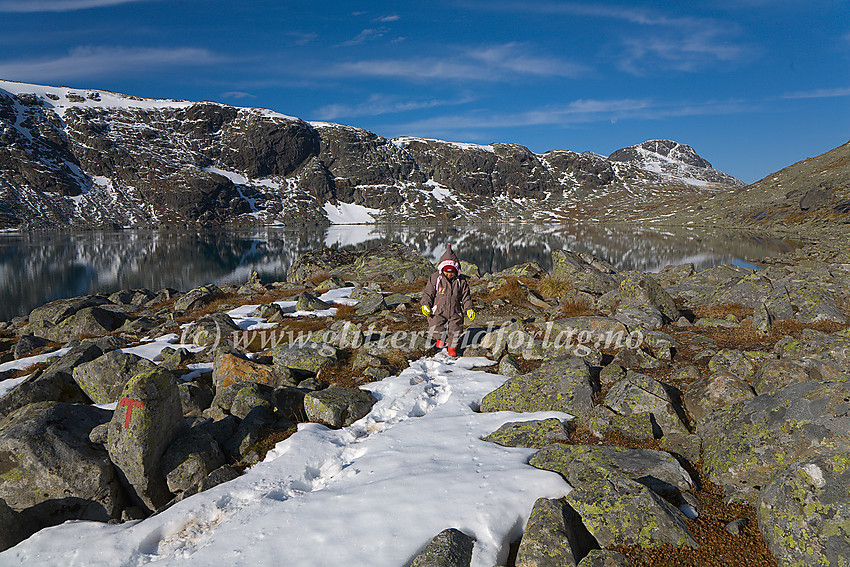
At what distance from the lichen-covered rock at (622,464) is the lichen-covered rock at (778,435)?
583 mm

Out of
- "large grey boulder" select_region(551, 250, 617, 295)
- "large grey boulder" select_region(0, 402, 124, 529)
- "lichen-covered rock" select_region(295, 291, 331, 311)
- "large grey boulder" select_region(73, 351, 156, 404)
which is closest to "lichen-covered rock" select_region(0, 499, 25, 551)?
"large grey boulder" select_region(0, 402, 124, 529)

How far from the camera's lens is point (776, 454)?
5.62m

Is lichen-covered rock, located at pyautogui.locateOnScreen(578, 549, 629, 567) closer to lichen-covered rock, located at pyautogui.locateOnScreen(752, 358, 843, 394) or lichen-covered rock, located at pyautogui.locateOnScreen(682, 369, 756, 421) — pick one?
lichen-covered rock, located at pyautogui.locateOnScreen(682, 369, 756, 421)

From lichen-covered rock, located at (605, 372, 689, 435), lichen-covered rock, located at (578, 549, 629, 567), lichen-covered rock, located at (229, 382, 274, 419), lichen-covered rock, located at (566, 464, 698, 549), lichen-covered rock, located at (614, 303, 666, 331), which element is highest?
lichen-covered rock, located at (614, 303, 666, 331)

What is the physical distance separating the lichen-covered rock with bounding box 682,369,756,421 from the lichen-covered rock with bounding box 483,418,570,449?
8.30 feet

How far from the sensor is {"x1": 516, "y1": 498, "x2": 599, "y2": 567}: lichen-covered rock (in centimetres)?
468

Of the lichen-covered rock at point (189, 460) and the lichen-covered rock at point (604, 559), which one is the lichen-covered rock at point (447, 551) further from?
the lichen-covered rock at point (189, 460)

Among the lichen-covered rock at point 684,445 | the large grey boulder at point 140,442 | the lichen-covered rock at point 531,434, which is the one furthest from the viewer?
the lichen-covered rock at point 531,434

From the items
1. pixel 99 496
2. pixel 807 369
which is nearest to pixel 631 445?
pixel 807 369

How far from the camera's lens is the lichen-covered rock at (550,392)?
857 centimetres

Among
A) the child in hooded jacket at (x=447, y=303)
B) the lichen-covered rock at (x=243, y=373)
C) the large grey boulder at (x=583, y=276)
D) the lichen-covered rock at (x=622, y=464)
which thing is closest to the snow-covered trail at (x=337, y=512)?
the lichen-covered rock at (x=622, y=464)

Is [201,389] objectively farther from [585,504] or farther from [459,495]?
[585,504]

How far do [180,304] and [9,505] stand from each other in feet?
80.5

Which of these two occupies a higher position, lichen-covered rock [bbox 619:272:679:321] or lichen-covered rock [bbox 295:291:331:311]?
lichen-covered rock [bbox 619:272:679:321]
